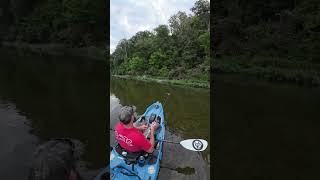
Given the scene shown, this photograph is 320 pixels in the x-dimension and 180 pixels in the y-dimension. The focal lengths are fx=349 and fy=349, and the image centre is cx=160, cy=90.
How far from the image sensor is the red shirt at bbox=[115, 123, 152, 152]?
4520mm

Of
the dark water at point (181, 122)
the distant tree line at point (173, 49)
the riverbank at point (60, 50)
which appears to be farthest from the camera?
the riverbank at point (60, 50)

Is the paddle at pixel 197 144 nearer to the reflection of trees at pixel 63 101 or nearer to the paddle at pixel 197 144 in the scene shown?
the paddle at pixel 197 144

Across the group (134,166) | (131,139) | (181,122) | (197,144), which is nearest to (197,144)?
(197,144)

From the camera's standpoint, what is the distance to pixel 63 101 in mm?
9914

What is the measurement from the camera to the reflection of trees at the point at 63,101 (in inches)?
282
